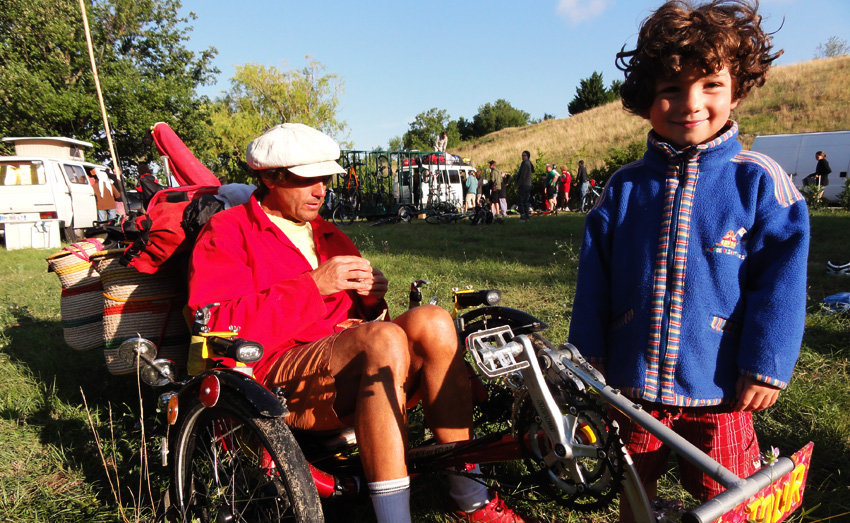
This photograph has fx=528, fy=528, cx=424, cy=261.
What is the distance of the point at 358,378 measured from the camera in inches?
78.8

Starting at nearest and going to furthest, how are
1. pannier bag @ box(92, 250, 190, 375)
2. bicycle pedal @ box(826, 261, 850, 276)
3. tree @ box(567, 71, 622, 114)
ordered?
pannier bag @ box(92, 250, 190, 375), bicycle pedal @ box(826, 261, 850, 276), tree @ box(567, 71, 622, 114)

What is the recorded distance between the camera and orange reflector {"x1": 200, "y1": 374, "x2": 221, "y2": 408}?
183cm

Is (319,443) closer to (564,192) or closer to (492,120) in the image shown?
(564,192)

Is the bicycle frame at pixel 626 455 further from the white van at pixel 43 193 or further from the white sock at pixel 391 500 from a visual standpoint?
the white van at pixel 43 193

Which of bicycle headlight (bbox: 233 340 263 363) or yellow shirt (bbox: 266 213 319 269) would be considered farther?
yellow shirt (bbox: 266 213 319 269)

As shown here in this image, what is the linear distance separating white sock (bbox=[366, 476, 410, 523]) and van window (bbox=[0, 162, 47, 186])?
1430cm

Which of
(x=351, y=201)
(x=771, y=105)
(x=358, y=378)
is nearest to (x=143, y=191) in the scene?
(x=358, y=378)

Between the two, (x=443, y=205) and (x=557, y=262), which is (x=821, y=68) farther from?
(x=557, y=262)

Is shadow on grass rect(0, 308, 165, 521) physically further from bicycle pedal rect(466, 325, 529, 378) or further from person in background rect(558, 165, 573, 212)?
person in background rect(558, 165, 573, 212)

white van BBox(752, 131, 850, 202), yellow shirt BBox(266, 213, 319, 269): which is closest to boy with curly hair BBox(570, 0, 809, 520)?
yellow shirt BBox(266, 213, 319, 269)

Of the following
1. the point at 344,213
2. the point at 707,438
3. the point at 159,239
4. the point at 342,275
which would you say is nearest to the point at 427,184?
the point at 344,213

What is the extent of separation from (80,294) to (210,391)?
167cm

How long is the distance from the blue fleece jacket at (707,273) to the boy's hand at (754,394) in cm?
3

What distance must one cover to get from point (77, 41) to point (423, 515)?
2921cm
